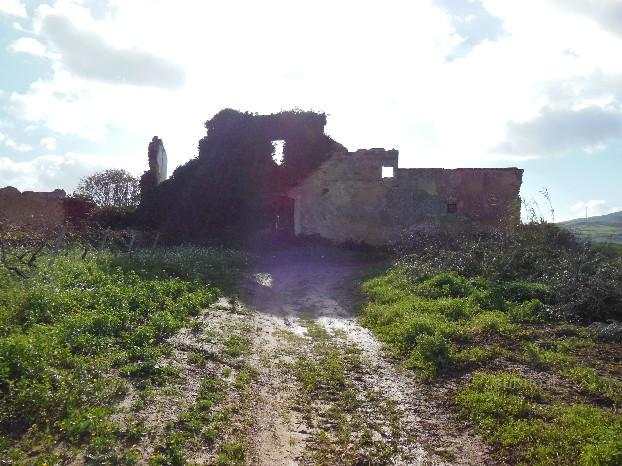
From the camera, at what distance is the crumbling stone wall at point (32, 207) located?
21.9 metres

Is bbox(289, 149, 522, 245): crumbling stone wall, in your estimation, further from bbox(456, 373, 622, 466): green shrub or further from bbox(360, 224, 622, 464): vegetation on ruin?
bbox(456, 373, 622, 466): green shrub

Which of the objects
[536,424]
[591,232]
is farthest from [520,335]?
[591,232]

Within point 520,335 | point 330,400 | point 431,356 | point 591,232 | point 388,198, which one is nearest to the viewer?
point 330,400

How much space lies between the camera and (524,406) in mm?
6500

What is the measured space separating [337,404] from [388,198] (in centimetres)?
1749

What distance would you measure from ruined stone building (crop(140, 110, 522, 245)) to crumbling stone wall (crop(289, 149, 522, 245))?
5cm

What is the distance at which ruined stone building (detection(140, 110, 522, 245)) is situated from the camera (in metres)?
23.5

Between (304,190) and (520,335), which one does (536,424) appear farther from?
(304,190)

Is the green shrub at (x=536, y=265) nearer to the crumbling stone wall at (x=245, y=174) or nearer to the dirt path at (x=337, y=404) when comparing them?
the dirt path at (x=337, y=404)

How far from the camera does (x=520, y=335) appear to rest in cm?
928

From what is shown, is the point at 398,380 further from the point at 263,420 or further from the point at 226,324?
the point at 226,324

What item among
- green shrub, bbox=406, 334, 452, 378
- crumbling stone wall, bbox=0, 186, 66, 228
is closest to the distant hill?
green shrub, bbox=406, 334, 452, 378

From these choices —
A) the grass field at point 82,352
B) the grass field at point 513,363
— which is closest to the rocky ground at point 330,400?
the grass field at point 513,363

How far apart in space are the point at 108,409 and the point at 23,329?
9.21 ft
